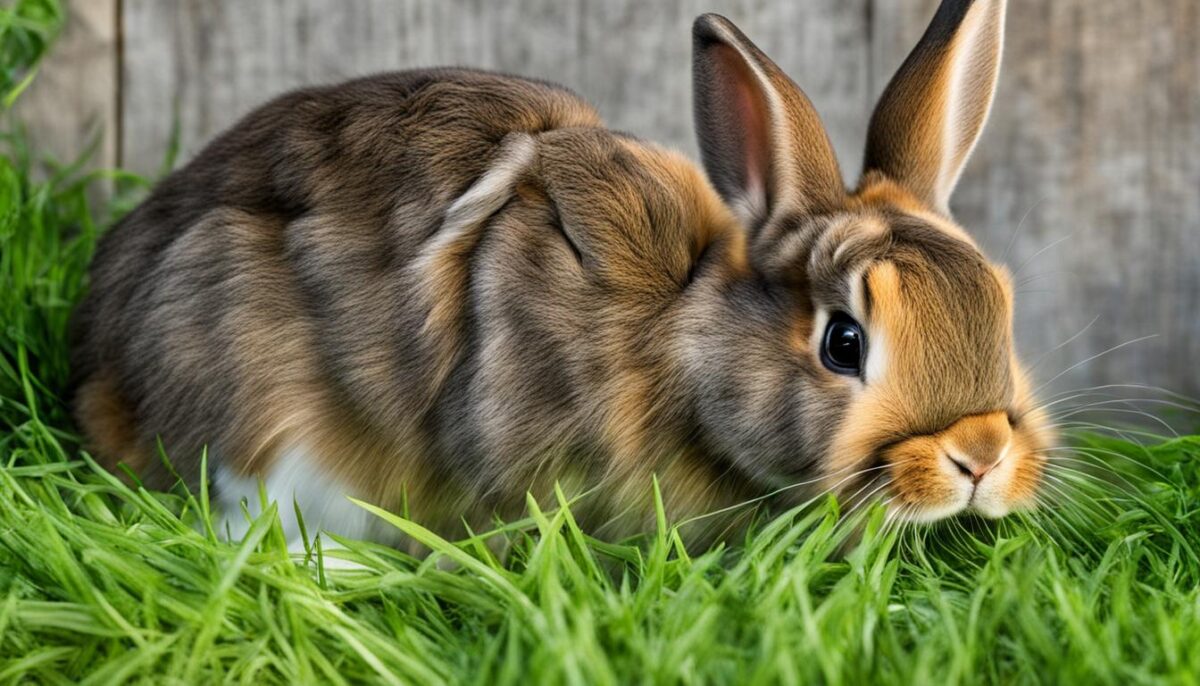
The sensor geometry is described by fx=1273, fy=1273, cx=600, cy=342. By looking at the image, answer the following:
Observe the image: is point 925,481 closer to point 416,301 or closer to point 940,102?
point 940,102

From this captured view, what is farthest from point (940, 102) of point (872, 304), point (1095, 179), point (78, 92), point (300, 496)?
point (78, 92)

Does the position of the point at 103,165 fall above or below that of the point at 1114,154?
below

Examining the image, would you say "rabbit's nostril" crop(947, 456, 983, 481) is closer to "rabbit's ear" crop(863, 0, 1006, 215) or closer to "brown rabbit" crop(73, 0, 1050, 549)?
"brown rabbit" crop(73, 0, 1050, 549)

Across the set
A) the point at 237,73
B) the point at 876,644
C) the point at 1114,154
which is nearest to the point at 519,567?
the point at 876,644

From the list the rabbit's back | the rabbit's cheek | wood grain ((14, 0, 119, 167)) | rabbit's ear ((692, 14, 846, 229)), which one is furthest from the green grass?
wood grain ((14, 0, 119, 167))

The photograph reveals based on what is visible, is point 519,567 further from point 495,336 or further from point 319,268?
point 319,268

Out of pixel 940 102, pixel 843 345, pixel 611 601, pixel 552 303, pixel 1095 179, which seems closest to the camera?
pixel 611 601

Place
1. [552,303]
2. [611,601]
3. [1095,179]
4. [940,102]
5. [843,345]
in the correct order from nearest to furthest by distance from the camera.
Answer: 1. [611,601]
2. [843,345]
3. [552,303]
4. [940,102]
5. [1095,179]

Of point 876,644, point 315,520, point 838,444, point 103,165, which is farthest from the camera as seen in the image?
point 103,165
